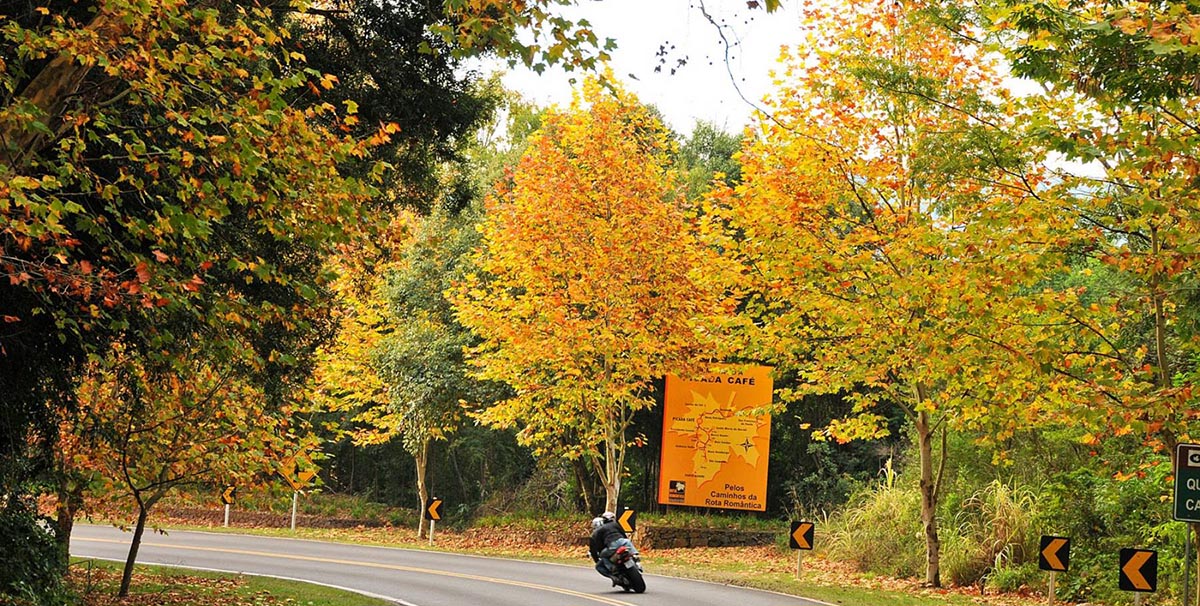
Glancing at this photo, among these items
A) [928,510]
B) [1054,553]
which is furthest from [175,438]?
[928,510]

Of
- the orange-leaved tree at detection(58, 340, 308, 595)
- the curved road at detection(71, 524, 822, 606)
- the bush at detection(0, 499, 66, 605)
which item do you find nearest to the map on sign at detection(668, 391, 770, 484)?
the curved road at detection(71, 524, 822, 606)

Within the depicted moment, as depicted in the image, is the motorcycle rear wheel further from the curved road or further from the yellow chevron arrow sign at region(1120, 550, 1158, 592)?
the yellow chevron arrow sign at region(1120, 550, 1158, 592)

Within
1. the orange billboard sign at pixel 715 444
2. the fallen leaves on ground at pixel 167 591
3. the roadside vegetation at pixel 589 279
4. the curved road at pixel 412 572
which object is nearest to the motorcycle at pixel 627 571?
the curved road at pixel 412 572

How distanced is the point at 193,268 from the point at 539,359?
56.9 ft

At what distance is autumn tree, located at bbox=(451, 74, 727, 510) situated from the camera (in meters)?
26.2

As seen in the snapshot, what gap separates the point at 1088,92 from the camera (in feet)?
34.7

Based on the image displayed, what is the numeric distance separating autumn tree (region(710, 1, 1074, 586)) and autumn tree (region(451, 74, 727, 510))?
3.24m

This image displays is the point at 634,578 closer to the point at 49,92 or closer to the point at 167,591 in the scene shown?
the point at 167,591

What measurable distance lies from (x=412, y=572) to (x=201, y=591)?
17.3ft

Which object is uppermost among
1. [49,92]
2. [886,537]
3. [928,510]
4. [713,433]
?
[49,92]

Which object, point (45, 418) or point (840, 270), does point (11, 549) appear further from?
point (840, 270)

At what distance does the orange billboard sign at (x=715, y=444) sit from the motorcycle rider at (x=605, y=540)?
1053 cm

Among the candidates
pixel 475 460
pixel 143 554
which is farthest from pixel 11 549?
pixel 475 460

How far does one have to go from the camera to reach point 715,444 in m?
30.6
